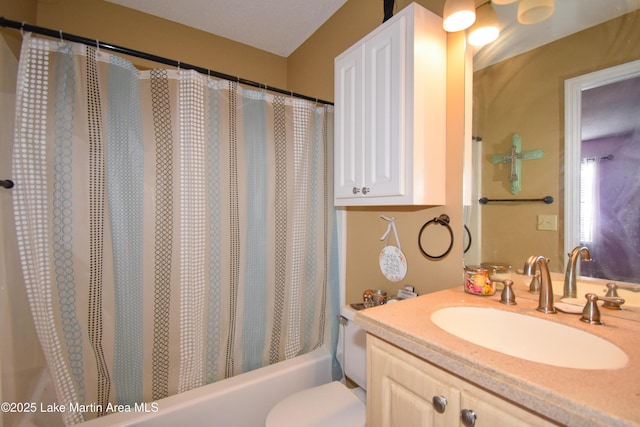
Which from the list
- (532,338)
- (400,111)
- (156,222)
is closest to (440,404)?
(532,338)

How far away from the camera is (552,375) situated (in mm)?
506

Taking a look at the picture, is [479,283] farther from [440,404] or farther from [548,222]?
[440,404]

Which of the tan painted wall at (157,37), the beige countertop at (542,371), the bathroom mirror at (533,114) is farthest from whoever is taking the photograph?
the tan painted wall at (157,37)

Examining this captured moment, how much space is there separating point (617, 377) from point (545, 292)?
37cm

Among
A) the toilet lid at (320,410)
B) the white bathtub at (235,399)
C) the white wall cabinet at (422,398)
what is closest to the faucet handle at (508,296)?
the white wall cabinet at (422,398)

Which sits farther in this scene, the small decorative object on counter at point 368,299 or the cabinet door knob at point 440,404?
the small decorative object on counter at point 368,299

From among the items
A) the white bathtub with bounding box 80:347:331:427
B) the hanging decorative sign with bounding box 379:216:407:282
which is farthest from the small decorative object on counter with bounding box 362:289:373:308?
the white bathtub with bounding box 80:347:331:427

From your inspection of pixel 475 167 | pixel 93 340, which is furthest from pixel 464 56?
pixel 93 340

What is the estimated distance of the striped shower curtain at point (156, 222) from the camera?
39.6 inches

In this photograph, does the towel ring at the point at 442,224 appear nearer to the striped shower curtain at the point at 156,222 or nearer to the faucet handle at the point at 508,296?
the faucet handle at the point at 508,296

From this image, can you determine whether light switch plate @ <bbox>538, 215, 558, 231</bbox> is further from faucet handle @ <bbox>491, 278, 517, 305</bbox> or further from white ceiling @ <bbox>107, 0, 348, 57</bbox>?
white ceiling @ <bbox>107, 0, 348, 57</bbox>

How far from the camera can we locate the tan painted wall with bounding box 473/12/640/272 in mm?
824

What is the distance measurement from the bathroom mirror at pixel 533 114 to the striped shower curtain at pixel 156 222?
87 cm

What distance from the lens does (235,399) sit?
1295mm
